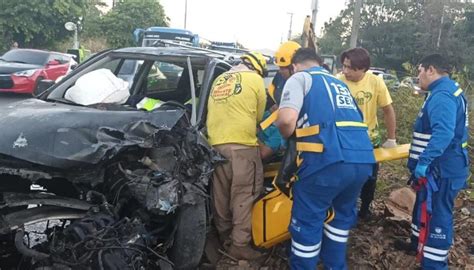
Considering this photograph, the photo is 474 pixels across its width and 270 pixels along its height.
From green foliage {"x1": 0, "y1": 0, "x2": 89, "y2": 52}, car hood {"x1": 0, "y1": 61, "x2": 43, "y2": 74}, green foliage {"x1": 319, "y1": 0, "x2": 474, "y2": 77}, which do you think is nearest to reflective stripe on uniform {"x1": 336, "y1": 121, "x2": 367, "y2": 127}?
car hood {"x1": 0, "y1": 61, "x2": 43, "y2": 74}

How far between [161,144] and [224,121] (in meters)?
0.65

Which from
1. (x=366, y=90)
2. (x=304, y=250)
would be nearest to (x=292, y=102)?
(x=304, y=250)

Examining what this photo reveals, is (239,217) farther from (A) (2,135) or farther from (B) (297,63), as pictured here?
(A) (2,135)

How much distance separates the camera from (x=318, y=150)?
9.89 feet

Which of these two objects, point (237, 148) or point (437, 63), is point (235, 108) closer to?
point (237, 148)

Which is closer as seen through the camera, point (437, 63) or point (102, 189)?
point (102, 189)

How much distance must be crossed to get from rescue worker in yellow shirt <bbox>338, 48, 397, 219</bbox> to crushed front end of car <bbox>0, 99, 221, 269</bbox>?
1.66 meters

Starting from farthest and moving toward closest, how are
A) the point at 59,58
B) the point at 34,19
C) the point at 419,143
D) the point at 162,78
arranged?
the point at 34,19
the point at 59,58
the point at 162,78
the point at 419,143

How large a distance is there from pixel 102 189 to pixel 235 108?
3.46 ft

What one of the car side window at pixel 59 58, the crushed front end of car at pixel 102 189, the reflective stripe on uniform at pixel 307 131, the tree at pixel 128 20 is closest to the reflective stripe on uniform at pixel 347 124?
the reflective stripe on uniform at pixel 307 131

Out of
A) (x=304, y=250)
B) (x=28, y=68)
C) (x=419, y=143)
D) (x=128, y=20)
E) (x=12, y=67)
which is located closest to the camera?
(x=304, y=250)

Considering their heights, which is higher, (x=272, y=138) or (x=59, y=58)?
(x=272, y=138)

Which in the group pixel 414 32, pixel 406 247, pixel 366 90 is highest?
pixel 414 32

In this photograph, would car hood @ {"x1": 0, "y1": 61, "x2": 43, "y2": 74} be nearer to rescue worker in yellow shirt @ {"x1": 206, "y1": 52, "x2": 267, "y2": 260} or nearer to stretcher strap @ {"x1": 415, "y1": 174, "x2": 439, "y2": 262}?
rescue worker in yellow shirt @ {"x1": 206, "y1": 52, "x2": 267, "y2": 260}
